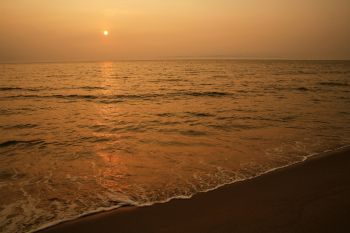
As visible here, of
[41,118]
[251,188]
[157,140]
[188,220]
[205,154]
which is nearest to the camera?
[188,220]

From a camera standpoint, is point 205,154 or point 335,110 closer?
point 205,154

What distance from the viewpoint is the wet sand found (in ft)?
12.6

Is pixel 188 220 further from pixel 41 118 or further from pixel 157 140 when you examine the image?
pixel 41 118

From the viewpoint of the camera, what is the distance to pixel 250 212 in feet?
14.1

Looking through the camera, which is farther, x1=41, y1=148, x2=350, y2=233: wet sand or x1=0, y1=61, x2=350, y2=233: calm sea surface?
x1=0, y1=61, x2=350, y2=233: calm sea surface

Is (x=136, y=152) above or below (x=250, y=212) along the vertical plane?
below

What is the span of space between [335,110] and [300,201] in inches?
470

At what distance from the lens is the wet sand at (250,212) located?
3.85 metres

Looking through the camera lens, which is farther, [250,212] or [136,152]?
[136,152]

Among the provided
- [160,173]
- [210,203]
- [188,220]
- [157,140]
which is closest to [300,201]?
[210,203]

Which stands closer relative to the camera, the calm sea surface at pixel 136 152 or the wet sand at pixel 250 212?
the wet sand at pixel 250 212

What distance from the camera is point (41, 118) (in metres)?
14.1

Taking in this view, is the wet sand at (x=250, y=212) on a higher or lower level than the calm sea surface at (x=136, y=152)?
higher

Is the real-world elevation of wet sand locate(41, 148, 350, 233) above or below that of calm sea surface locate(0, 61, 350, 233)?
above
